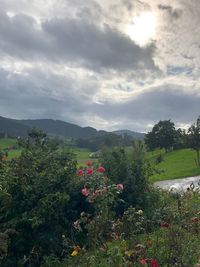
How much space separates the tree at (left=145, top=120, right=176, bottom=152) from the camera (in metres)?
74.5

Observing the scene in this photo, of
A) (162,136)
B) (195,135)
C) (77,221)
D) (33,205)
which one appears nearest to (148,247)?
(77,221)

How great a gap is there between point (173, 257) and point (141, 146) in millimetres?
6190

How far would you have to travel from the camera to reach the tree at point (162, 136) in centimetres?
7450

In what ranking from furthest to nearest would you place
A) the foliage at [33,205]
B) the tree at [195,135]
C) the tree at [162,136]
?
1. the tree at [162,136]
2. the tree at [195,135]
3. the foliage at [33,205]

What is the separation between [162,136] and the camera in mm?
74375

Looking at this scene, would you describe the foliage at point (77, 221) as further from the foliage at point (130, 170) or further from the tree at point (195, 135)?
the tree at point (195, 135)

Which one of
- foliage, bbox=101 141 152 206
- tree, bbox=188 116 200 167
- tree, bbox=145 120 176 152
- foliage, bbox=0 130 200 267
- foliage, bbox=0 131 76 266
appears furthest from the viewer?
tree, bbox=145 120 176 152

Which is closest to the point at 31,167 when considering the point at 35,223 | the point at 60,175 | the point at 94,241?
the point at 60,175

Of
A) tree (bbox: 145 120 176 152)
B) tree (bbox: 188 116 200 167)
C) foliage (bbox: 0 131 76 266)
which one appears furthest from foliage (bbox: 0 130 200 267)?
tree (bbox: 145 120 176 152)

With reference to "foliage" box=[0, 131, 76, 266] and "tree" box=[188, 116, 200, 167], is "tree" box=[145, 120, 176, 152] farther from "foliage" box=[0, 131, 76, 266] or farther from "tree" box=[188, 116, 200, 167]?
"foliage" box=[0, 131, 76, 266]

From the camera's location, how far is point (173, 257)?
7.24 meters

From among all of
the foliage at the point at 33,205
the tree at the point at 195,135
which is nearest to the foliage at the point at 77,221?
the foliage at the point at 33,205

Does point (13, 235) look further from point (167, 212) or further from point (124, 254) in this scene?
point (167, 212)

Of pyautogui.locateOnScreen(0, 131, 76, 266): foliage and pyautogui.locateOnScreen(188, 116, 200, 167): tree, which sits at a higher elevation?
pyautogui.locateOnScreen(188, 116, 200, 167): tree
